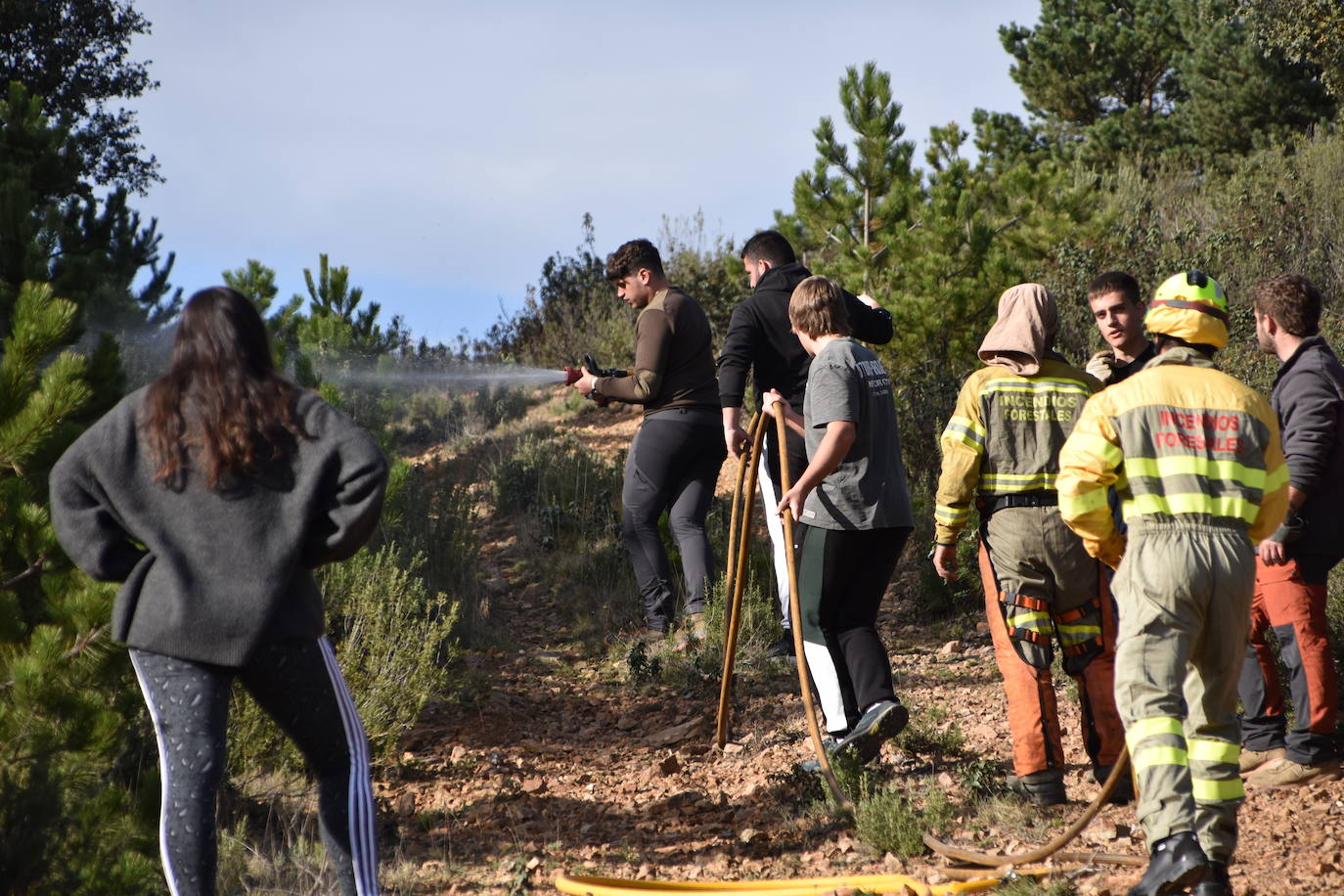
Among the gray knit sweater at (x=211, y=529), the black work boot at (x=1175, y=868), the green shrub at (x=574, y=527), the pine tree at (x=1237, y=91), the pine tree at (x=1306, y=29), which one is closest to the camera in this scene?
the gray knit sweater at (x=211, y=529)

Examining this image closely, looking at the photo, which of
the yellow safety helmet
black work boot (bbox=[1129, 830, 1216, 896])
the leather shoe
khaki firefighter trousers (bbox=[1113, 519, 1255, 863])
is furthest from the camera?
the leather shoe

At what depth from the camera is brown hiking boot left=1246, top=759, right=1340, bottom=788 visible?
4230 mm

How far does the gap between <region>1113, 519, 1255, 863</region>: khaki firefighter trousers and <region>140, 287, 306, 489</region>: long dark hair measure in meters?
2.23

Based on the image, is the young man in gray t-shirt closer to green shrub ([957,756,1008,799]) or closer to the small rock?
green shrub ([957,756,1008,799])

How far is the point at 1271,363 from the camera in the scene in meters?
8.63

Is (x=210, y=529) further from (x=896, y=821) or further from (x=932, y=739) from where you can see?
(x=932, y=739)

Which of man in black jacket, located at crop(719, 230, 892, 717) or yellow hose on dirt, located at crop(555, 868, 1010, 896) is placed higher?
man in black jacket, located at crop(719, 230, 892, 717)

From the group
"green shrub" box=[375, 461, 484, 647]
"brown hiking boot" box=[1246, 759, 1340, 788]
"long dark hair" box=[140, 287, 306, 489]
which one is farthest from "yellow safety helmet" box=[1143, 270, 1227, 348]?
"green shrub" box=[375, 461, 484, 647]

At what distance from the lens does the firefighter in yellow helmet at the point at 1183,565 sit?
3096mm

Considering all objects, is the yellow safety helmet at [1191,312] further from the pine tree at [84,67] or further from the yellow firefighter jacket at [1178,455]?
the pine tree at [84,67]

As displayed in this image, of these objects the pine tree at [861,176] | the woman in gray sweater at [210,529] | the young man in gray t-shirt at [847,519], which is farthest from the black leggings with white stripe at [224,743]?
the pine tree at [861,176]

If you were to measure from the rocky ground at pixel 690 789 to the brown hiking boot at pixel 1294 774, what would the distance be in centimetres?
6

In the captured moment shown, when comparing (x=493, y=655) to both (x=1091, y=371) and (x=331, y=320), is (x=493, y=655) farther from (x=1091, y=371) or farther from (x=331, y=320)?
(x=331, y=320)

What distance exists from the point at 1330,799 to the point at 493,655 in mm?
4526
